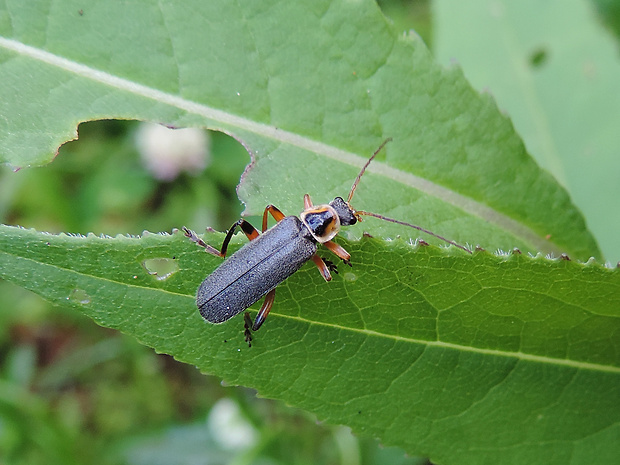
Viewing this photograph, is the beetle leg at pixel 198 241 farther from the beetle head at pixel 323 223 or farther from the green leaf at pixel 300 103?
the beetle head at pixel 323 223

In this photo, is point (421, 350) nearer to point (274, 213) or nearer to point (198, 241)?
point (198, 241)

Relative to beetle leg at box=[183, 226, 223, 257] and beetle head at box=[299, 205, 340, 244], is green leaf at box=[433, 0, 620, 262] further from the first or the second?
beetle leg at box=[183, 226, 223, 257]

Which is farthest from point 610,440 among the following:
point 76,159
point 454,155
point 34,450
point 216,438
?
point 76,159

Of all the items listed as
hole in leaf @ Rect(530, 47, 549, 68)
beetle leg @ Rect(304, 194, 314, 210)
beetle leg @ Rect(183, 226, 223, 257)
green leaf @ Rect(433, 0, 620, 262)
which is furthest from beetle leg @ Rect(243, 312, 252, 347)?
hole in leaf @ Rect(530, 47, 549, 68)

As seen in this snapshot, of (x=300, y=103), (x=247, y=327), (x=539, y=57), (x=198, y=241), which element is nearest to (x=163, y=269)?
(x=198, y=241)

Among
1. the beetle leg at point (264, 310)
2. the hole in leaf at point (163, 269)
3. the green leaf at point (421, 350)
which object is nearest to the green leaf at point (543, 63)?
the green leaf at point (421, 350)
